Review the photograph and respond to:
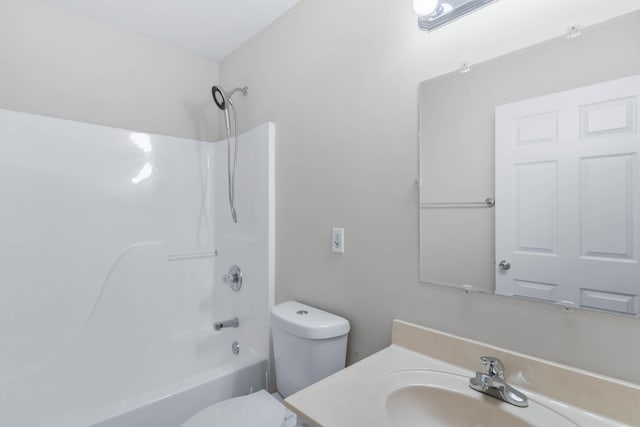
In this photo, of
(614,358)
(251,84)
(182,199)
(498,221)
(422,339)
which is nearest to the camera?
(614,358)

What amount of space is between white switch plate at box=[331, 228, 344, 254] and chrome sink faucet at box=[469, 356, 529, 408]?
0.66m

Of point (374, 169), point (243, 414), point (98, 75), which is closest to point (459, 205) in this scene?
point (374, 169)

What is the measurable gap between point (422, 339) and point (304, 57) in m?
1.39

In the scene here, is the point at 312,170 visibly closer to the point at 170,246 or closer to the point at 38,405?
the point at 170,246

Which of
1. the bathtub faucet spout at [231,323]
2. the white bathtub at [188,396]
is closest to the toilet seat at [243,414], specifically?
the white bathtub at [188,396]

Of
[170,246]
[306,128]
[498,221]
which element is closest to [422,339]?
[498,221]

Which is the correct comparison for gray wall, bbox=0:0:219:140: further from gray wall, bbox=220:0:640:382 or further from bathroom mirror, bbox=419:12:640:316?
bathroom mirror, bbox=419:12:640:316

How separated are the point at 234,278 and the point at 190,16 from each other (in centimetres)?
157

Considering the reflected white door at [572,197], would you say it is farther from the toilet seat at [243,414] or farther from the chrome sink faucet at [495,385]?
the toilet seat at [243,414]

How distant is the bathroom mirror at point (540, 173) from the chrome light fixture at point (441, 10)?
173mm

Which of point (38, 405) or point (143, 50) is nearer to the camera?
point (38, 405)

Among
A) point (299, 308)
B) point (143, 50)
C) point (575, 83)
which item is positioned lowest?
point (299, 308)

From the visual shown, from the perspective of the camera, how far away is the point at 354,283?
1307 mm

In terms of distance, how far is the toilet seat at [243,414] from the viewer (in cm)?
116
